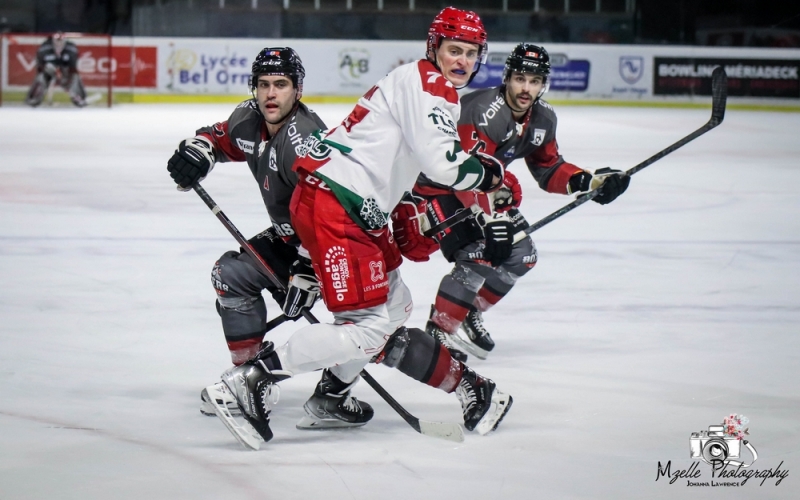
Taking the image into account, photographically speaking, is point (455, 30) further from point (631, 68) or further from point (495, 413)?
point (631, 68)

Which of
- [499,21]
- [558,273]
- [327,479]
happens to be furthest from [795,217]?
[499,21]

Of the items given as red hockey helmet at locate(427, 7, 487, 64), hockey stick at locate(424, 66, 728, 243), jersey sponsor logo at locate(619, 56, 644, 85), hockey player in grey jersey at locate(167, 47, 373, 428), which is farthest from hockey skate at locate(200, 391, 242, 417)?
jersey sponsor logo at locate(619, 56, 644, 85)

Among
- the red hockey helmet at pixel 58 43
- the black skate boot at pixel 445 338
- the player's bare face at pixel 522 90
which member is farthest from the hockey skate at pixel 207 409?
the red hockey helmet at pixel 58 43

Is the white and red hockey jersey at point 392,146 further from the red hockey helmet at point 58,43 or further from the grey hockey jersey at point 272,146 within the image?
the red hockey helmet at point 58,43

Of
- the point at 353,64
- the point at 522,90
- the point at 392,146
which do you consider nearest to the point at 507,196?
the point at 522,90

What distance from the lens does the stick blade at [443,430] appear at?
2.68 meters

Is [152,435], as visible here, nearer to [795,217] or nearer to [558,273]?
[558,273]

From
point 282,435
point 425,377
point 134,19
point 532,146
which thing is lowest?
point 282,435

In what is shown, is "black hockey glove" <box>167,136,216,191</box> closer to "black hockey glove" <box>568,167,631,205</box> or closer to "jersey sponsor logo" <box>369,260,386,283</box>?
"jersey sponsor logo" <box>369,260,386,283</box>

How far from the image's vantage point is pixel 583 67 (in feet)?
49.1

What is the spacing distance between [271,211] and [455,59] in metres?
0.66

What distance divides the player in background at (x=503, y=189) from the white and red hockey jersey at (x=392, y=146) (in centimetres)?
57

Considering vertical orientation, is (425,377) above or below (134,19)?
below

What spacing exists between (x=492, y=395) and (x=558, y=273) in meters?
2.08
